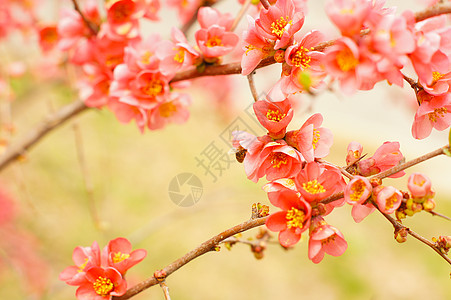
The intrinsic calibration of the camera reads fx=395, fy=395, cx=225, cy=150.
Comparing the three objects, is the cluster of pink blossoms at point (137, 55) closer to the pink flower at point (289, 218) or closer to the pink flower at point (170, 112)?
the pink flower at point (170, 112)

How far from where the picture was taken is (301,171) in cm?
29

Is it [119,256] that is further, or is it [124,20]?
[124,20]

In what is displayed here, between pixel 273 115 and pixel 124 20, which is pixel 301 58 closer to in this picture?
pixel 273 115

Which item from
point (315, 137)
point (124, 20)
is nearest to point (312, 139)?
point (315, 137)

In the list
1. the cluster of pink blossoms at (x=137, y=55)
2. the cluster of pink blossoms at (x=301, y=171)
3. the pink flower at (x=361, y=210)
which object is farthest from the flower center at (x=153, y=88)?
the pink flower at (x=361, y=210)

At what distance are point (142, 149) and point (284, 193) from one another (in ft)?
4.74

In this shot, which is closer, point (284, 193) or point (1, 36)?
point (284, 193)

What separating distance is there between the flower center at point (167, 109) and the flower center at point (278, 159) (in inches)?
7.6

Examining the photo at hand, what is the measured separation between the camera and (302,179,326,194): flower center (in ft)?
0.92

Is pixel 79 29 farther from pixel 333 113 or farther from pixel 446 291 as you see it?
pixel 333 113

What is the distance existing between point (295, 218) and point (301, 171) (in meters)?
0.03

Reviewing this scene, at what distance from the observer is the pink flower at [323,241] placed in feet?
0.89

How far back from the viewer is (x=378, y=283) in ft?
4.26

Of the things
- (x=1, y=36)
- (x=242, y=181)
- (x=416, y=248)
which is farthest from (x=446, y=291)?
(x=1, y=36)
